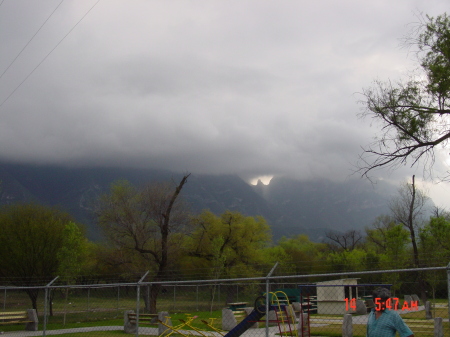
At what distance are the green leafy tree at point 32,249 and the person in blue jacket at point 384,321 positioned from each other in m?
23.1

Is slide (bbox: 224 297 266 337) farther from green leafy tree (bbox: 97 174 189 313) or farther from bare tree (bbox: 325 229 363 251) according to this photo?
bare tree (bbox: 325 229 363 251)

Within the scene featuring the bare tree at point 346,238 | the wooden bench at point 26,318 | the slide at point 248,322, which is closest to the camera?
the slide at point 248,322

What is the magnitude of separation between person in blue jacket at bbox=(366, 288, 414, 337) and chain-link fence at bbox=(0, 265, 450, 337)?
2 centimetres

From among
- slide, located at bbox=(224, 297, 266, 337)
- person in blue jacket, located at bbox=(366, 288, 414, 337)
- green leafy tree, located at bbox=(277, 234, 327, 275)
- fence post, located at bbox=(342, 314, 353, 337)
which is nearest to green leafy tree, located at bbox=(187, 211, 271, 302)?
green leafy tree, located at bbox=(277, 234, 327, 275)

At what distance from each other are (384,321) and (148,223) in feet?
84.6

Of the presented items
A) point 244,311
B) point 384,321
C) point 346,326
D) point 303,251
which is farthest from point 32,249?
point 303,251

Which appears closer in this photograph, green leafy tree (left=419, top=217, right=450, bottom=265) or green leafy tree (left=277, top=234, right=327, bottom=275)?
green leafy tree (left=419, top=217, right=450, bottom=265)

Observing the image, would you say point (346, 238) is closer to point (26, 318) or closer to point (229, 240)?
point (229, 240)

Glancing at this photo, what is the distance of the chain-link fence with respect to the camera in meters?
10.0

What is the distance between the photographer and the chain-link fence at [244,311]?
10005 mm

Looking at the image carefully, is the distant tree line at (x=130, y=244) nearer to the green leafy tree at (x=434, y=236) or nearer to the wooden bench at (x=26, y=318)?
the green leafy tree at (x=434, y=236)

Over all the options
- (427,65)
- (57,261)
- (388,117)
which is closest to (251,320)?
(388,117)

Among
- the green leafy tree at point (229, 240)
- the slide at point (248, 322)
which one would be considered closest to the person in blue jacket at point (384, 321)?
the slide at point (248, 322)

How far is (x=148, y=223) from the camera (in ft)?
99.4
